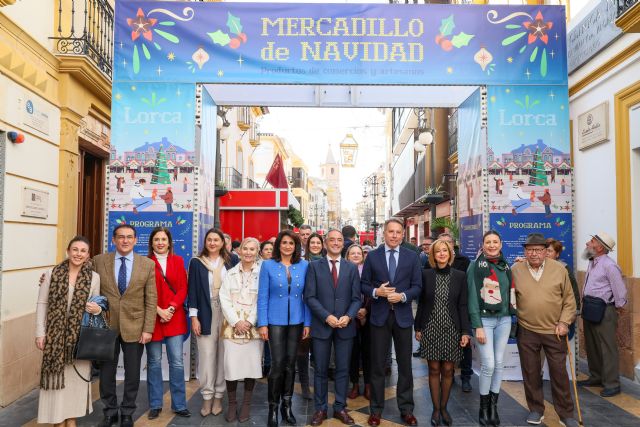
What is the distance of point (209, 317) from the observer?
5.27m

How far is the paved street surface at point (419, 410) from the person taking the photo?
16.7 feet

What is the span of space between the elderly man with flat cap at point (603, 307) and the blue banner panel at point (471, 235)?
1370 mm

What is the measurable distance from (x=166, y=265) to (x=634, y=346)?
5757 mm

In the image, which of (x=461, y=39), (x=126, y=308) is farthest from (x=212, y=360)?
(x=461, y=39)

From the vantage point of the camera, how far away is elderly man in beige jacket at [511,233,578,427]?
5020 mm

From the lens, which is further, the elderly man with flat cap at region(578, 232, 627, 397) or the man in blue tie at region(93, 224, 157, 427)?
the elderly man with flat cap at region(578, 232, 627, 397)

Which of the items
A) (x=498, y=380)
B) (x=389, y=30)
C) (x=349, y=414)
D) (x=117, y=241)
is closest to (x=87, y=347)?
(x=117, y=241)

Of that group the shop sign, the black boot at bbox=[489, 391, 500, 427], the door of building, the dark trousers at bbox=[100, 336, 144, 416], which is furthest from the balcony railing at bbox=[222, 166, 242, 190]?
the black boot at bbox=[489, 391, 500, 427]

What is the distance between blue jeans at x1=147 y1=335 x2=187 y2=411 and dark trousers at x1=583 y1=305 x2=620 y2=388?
16.0 feet

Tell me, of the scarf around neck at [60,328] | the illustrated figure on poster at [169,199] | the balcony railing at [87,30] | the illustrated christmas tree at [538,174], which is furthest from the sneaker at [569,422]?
the balcony railing at [87,30]

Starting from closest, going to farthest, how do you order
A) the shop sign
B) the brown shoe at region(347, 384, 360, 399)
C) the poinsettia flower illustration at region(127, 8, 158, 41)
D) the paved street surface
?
1. the paved street surface
2. the brown shoe at region(347, 384, 360, 399)
3. the poinsettia flower illustration at region(127, 8, 158, 41)
4. the shop sign

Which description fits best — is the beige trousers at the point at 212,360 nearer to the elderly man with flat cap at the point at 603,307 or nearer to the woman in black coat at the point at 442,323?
the woman in black coat at the point at 442,323

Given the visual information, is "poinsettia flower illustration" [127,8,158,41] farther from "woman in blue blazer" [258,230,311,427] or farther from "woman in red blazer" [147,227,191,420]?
"woman in blue blazer" [258,230,311,427]

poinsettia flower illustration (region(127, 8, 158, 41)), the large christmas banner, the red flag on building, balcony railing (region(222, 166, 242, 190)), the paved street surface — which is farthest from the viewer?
balcony railing (region(222, 166, 242, 190))
